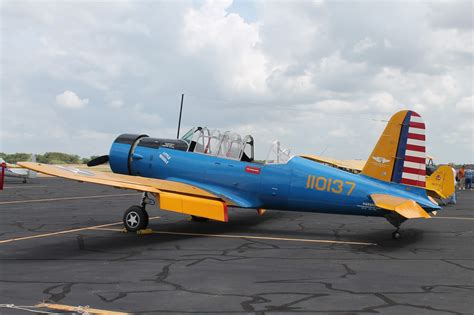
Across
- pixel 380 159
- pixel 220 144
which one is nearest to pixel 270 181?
pixel 220 144

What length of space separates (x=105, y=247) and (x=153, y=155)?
3.98m

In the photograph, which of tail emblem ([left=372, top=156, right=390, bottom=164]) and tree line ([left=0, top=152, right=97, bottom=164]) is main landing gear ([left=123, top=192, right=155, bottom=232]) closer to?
tail emblem ([left=372, top=156, right=390, bottom=164])

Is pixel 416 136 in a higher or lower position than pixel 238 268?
higher

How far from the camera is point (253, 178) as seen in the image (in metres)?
12.1

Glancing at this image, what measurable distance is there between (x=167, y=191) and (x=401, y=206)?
17.3 ft

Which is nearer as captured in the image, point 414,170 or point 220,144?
point 414,170

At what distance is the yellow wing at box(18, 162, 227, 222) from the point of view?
1059 cm

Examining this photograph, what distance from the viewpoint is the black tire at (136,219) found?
1171 cm

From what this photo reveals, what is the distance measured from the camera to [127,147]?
44.9ft

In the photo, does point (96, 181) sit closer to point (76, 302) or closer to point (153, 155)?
point (153, 155)

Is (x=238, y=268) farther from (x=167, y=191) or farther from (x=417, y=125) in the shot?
(x=417, y=125)

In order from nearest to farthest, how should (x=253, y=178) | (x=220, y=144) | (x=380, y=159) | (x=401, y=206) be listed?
1. (x=401, y=206)
2. (x=380, y=159)
3. (x=253, y=178)
4. (x=220, y=144)

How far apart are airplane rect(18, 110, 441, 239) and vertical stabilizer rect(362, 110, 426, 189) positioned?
0.07 ft

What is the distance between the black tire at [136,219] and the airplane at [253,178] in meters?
0.02
